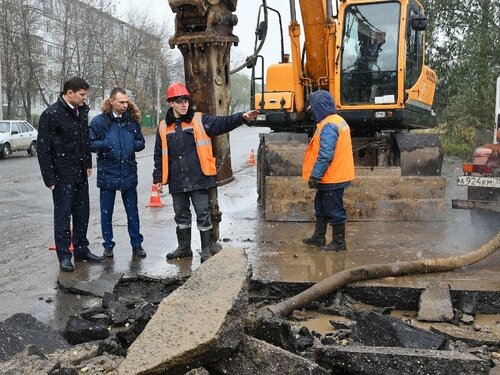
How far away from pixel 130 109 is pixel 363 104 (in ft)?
14.2

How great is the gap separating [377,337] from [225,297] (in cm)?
120

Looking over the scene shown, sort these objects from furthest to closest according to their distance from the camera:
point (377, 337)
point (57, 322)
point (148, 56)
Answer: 1. point (148, 56)
2. point (57, 322)
3. point (377, 337)

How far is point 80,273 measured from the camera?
6156 millimetres

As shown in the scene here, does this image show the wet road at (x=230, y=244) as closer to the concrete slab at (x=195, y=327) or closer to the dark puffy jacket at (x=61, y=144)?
the dark puffy jacket at (x=61, y=144)

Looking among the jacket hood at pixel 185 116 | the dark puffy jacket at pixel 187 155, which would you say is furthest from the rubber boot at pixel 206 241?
the jacket hood at pixel 185 116

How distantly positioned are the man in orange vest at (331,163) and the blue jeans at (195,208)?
1258 millimetres

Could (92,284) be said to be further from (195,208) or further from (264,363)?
(264,363)

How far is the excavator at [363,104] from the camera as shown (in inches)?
341

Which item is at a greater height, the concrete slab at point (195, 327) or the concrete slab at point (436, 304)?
the concrete slab at point (195, 327)

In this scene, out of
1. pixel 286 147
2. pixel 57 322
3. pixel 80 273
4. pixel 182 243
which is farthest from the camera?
pixel 286 147

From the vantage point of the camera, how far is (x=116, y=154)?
6699 mm

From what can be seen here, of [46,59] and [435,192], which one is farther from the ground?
[46,59]

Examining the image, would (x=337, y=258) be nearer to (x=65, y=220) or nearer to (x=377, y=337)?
(x=377, y=337)

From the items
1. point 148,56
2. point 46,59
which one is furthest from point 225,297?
point 148,56
